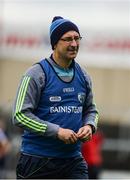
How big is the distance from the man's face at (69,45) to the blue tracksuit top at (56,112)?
16 cm

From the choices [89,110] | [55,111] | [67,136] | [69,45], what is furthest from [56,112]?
[69,45]

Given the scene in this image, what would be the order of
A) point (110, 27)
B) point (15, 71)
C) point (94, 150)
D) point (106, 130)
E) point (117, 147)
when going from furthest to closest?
point (15, 71) < point (110, 27) < point (106, 130) < point (117, 147) < point (94, 150)

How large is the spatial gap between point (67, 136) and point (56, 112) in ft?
1.20

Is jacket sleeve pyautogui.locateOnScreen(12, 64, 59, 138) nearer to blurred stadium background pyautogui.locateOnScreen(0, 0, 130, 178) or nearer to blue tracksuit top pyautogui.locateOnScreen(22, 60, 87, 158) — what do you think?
blue tracksuit top pyautogui.locateOnScreen(22, 60, 87, 158)

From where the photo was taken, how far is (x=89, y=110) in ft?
27.0

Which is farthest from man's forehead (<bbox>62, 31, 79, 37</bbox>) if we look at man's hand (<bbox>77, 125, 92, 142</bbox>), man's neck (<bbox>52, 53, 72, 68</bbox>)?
man's hand (<bbox>77, 125, 92, 142</bbox>)

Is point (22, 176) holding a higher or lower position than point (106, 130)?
higher

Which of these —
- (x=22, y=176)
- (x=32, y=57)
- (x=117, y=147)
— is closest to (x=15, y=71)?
(x=32, y=57)

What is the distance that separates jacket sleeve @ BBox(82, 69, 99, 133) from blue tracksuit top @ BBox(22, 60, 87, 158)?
0.39 feet

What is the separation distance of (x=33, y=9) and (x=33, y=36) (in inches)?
58.2

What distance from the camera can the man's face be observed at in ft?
25.8

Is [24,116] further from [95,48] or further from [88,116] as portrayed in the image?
[95,48]

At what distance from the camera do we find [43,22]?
84.2 ft

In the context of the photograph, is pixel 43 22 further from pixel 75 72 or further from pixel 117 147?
pixel 75 72
